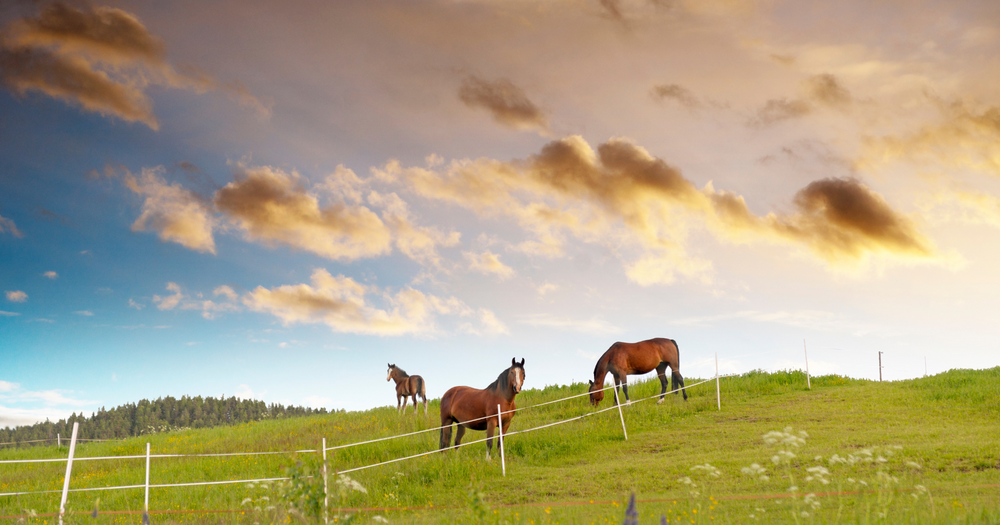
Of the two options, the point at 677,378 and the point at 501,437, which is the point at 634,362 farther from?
the point at 501,437

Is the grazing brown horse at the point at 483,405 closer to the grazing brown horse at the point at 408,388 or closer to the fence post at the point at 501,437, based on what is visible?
the fence post at the point at 501,437

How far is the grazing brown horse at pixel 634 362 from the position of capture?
2150 cm

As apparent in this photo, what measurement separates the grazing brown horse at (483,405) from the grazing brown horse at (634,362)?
7053 millimetres

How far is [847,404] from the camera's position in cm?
1947

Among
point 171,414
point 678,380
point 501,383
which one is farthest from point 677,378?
point 171,414

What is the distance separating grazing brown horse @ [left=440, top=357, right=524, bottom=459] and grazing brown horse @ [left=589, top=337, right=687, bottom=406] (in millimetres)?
7053

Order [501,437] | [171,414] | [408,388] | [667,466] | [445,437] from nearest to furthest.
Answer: [667,466], [501,437], [445,437], [408,388], [171,414]

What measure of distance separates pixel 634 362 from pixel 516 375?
8.87 metres

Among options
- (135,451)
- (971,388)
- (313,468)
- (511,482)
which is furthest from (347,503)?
(971,388)

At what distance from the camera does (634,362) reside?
71.7ft

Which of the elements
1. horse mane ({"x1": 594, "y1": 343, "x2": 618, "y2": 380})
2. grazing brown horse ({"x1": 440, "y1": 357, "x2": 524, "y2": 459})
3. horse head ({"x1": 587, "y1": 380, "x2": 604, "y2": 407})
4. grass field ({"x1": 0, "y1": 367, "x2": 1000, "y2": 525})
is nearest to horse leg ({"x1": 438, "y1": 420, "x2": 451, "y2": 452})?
grazing brown horse ({"x1": 440, "y1": 357, "x2": 524, "y2": 459})

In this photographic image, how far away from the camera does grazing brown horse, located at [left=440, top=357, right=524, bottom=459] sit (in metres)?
14.5

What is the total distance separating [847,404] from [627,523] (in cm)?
2106

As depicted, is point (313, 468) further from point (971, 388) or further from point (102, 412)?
point (102, 412)
